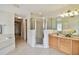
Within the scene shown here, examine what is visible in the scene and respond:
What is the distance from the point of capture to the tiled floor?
3.03 m

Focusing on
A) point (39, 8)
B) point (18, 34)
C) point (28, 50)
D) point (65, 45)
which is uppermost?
point (39, 8)

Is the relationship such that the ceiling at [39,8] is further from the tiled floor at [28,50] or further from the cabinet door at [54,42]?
the tiled floor at [28,50]

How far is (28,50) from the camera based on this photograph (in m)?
3.08

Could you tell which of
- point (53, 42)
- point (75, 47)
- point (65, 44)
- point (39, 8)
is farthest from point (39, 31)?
point (75, 47)

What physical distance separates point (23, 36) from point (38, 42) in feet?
1.26

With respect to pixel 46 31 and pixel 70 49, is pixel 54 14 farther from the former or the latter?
pixel 70 49

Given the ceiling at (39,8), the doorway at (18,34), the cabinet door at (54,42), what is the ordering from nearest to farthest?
the ceiling at (39,8), the doorway at (18,34), the cabinet door at (54,42)

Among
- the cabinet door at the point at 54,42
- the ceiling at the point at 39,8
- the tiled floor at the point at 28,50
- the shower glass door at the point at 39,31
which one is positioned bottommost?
the tiled floor at the point at 28,50

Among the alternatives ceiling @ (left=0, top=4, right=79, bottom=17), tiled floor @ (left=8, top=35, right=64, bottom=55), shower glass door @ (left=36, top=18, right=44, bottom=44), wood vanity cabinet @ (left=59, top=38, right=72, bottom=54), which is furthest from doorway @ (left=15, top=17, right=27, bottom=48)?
wood vanity cabinet @ (left=59, top=38, right=72, bottom=54)

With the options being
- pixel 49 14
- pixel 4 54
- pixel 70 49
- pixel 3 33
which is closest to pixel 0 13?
pixel 3 33

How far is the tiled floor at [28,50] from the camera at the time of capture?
303 cm

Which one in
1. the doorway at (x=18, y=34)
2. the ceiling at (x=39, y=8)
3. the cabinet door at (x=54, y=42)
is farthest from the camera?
the cabinet door at (x=54, y=42)

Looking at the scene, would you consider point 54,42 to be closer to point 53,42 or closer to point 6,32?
point 53,42

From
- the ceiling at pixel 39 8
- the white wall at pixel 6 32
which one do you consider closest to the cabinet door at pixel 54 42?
the ceiling at pixel 39 8
